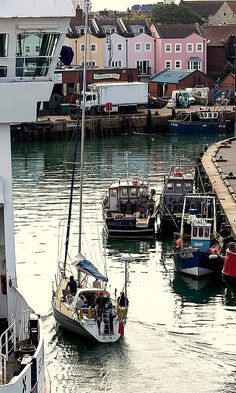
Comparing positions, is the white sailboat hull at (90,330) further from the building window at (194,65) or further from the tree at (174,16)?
the tree at (174,16)

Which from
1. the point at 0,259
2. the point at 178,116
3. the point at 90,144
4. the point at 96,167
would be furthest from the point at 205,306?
the point at 178,116

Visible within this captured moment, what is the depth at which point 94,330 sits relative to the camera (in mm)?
32406

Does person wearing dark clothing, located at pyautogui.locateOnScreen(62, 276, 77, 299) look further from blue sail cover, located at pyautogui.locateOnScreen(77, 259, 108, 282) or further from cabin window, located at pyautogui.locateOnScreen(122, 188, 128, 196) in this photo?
cabin window, located at pyautogui.locateOnScreen(122, 188, 128, 196)

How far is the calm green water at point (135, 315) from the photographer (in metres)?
29.5

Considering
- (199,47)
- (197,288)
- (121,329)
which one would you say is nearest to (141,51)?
(199,47)

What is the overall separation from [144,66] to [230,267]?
78233mm

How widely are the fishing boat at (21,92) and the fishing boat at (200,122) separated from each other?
A: 7477 cm

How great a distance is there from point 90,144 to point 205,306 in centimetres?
5126

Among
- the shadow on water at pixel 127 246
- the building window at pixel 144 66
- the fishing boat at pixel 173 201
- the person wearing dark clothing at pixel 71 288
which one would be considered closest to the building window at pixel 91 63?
the building window at pixel 144 66

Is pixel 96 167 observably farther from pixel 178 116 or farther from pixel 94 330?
pixel 94 330

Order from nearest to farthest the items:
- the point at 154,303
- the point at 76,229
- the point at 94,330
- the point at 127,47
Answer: the point at 94,330 < the point at 154,303 < the point at 76,229 < the point at 127,47

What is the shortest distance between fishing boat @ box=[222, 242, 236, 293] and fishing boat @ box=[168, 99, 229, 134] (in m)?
54.7

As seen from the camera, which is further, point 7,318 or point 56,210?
point 56,210

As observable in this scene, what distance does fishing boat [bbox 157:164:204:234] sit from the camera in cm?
5044
